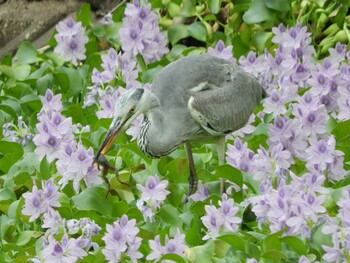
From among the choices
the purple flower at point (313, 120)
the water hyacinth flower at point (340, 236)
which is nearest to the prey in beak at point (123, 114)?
the purple flower at point (313, 120)

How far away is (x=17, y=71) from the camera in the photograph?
7.47 meters

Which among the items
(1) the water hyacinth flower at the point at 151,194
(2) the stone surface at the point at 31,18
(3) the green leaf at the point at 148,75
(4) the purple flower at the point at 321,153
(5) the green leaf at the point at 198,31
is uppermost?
(4) the purple flower at the point at 321,153

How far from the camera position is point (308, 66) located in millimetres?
6551

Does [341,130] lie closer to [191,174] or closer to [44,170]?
[191,174]

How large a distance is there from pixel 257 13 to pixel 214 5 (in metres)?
0.34

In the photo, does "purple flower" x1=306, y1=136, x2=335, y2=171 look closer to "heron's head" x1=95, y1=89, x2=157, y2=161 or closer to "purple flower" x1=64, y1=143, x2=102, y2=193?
"heron's head" x1=95, y1=89, x2=157, y2=161

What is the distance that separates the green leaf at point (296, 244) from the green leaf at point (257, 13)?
2812 millimetres

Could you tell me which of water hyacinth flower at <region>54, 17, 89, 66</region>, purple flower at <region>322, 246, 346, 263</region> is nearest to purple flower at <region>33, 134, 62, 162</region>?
water hyacinth flower at <region>54, 17, 89, 66</region>

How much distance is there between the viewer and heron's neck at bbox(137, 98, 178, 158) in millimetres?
5523

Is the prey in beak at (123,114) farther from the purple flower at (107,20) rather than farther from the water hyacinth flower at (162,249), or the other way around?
the purple flower at (107,20)

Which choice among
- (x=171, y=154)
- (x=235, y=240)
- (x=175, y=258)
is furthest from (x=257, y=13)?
(x=175, y=258)

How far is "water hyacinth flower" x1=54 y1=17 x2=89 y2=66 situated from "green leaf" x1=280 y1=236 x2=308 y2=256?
292 centimetres

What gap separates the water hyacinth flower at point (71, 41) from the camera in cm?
726

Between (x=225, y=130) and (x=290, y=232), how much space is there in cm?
119
